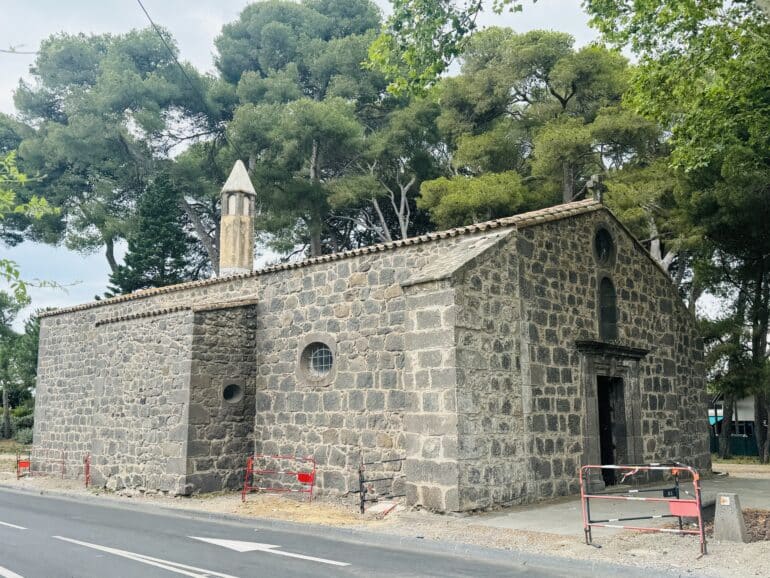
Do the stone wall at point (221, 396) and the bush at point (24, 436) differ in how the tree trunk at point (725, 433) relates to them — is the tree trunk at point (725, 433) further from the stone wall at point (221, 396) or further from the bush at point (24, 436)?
the bush at point (24, 436)

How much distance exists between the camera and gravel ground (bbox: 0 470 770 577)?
7098 millimetres

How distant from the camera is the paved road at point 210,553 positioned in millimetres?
7301

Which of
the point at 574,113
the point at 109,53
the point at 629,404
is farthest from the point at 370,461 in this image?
the point at 109,53

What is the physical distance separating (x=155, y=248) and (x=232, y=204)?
9.46m

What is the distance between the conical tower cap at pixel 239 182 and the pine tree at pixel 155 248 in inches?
358

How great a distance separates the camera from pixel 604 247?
48.7 feet

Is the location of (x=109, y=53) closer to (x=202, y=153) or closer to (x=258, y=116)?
(x=202, y=153)

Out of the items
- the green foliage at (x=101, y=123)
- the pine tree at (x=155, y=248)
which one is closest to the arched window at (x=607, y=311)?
the pine tree at (x=155, y=248)

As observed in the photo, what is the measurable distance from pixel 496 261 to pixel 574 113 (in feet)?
58.6

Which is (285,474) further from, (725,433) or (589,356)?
(725,433)

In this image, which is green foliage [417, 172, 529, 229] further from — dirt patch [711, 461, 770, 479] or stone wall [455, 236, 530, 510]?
stone wall [455, 236, 530, 510]

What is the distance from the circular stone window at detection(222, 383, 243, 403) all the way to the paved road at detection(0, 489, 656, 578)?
11.3ft

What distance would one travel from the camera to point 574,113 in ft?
90.7

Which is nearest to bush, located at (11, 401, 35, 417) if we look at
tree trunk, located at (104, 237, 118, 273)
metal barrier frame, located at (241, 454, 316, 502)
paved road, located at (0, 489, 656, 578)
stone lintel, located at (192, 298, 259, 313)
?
tree trunk, located at (104, 237, 118, 273)
